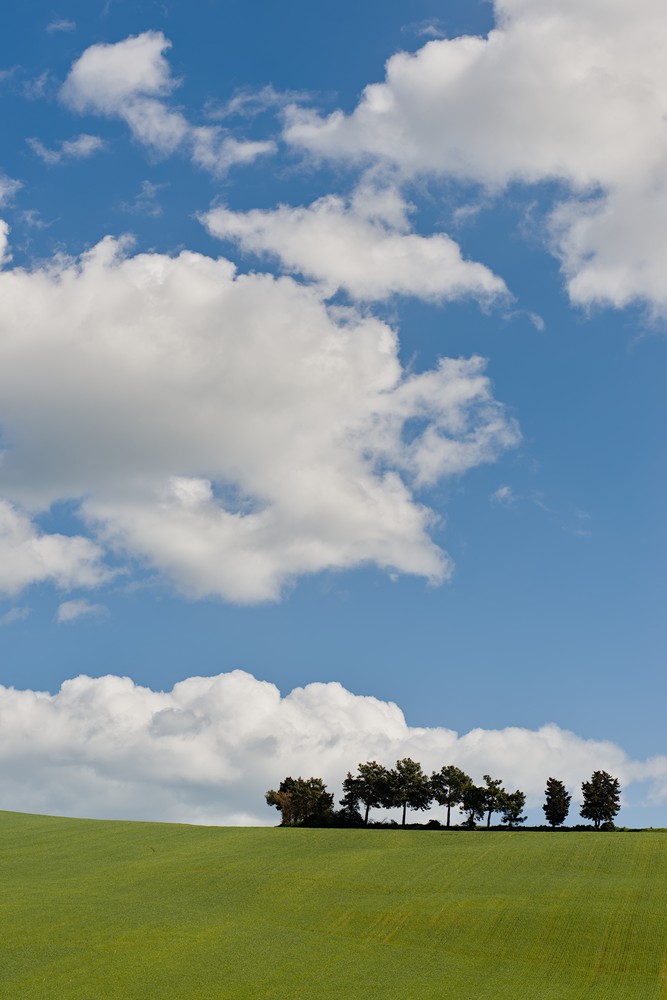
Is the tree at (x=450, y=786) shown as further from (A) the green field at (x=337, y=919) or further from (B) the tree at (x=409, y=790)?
(A) the green field at (x=337, y=919)

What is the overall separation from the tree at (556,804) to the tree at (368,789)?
1992 centimetres

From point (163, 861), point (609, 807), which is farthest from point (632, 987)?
point (609, 807)

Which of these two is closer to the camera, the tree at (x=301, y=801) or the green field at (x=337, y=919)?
the green field at (x=337, y=919)

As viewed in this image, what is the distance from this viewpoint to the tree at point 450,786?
11769cm

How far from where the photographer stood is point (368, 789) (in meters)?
120

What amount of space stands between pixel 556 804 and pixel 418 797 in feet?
56.0

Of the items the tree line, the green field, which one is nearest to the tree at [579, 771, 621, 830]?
the tree line

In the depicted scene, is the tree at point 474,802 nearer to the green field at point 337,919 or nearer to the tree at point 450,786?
the tree at point 450,786

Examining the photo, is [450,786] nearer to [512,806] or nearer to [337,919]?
[512,806]

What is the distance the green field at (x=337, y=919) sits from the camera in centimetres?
4381

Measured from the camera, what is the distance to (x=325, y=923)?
53.5m

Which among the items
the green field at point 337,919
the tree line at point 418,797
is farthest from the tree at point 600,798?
the green field at point 337,919

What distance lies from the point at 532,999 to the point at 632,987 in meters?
5.16

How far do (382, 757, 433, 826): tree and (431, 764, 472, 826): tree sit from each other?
36.3 inches
